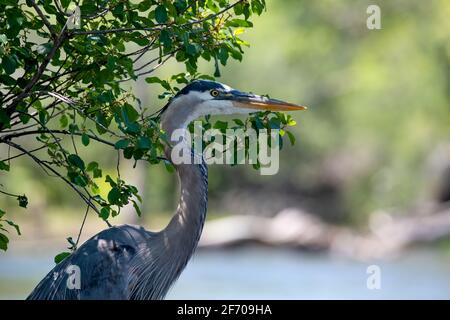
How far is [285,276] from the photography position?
1734cm

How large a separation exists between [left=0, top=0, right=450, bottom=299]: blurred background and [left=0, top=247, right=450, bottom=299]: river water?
0.04 m

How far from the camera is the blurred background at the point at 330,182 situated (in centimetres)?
1797

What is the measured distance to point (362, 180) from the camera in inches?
861

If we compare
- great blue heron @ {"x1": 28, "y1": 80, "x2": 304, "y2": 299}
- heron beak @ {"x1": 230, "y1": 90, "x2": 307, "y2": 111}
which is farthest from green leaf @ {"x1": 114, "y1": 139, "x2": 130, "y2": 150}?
heron beak @ {"x1": 230, "y1": 90, "x2": 307, "y2": 111}

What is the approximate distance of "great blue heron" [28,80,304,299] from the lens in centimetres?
441

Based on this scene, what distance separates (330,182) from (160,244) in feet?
65.7

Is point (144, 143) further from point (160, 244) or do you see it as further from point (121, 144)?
point (160, 244)

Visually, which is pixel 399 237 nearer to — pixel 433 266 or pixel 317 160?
pixel 433 266

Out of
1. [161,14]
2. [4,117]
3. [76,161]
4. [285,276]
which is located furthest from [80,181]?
[285,276]

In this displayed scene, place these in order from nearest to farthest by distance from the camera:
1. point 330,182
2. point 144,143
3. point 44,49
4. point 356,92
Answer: point 144,143 → point 44,49 → point 356,92 → point 330,182

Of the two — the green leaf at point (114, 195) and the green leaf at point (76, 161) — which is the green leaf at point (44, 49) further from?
the green leaf at point (114, 195)

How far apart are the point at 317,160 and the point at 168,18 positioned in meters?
20.6

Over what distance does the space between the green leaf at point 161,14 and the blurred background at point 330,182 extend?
11.7 m

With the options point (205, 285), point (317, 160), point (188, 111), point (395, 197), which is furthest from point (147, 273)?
point (317, 160)
